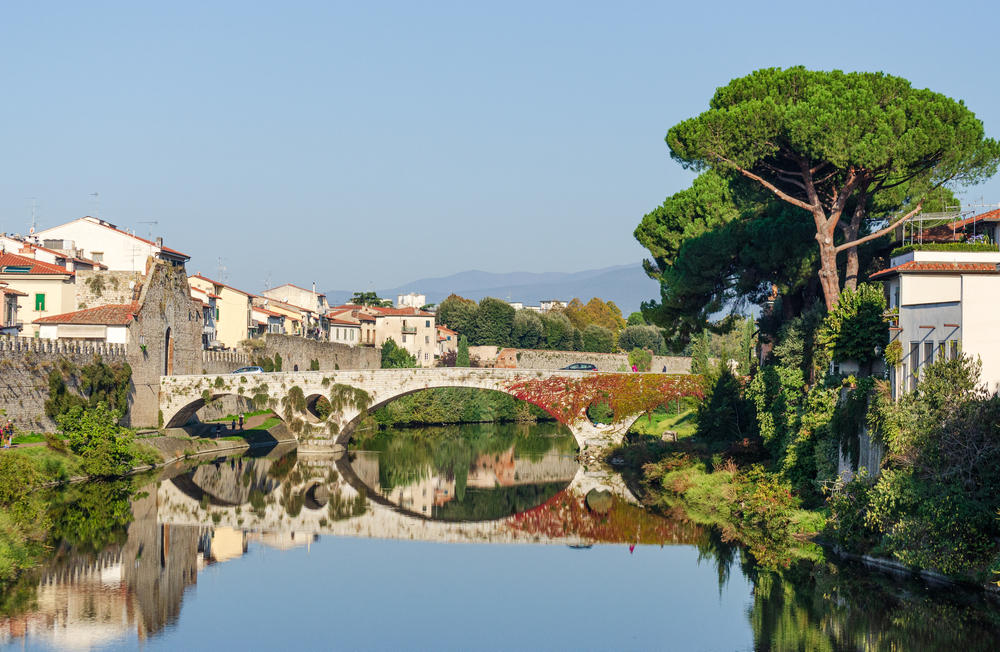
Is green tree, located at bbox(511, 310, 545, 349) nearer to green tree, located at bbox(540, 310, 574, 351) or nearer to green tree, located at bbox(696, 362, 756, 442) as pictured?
green tree, located at bbox(540, 310, 574, 351)

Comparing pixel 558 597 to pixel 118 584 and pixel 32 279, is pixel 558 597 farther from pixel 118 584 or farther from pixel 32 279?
pixel 32 279

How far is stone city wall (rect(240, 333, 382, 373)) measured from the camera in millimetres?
71812

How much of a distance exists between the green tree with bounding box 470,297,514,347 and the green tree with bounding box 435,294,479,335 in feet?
3.04

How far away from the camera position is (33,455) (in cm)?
3962

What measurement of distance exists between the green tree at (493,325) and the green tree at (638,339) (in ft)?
40.8

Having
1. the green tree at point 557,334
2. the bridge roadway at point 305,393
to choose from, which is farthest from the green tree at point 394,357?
the bridge roadway at point 305,393

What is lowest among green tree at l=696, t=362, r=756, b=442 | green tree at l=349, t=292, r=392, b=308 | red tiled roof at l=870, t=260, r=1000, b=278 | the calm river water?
the calm river water

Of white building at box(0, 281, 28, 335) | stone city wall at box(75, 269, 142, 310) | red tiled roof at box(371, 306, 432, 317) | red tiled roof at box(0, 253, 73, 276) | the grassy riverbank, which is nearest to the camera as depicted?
the grassy riverbank

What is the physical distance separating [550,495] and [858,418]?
16.6 m

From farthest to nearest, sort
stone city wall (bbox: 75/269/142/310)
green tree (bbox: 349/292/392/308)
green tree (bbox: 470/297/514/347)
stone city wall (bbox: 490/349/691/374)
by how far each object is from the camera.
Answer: green tree (bbox: 349/292/392/308)
green tree (bbox: 470/297/514/347)
stone city wall (bbox: 490/349/691/374)
stone city wall (bbox: 75/269/142/310)

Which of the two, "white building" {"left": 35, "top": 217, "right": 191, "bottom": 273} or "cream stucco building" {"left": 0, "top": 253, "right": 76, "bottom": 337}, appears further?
"white building" {"left": 35, "top": 217, "right": 191, "bottom": 273}

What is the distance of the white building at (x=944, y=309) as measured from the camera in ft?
80.8

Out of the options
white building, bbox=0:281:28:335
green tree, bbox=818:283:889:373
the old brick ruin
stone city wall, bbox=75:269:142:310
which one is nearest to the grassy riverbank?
green tree, bbox=818:283:889:373

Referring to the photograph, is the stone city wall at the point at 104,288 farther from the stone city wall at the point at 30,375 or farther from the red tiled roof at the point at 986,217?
the red tiled roof at the point at 986,217
